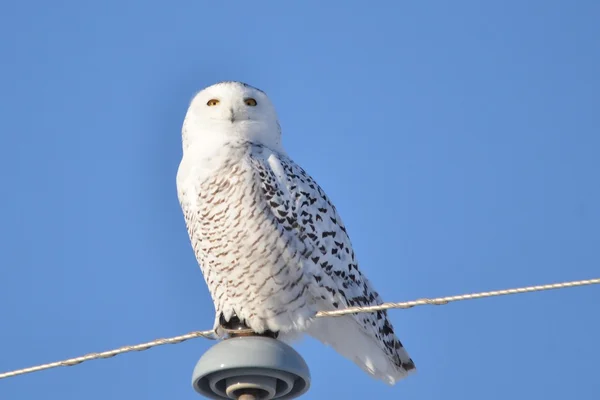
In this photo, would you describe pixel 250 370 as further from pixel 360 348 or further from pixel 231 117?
pixel 231 117

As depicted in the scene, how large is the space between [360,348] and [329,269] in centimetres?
48

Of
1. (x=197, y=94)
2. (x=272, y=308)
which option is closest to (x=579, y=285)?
(x=272, y=308)

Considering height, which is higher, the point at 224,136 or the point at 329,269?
the point at 224,136

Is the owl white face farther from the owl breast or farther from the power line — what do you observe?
the power line

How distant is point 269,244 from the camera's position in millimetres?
5703

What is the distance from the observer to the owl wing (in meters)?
5.84

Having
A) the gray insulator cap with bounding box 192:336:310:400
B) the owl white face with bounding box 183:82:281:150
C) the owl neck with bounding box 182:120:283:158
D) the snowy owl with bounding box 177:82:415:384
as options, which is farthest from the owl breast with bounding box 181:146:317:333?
the gray insulator cap with bounding box 192:336:310:400

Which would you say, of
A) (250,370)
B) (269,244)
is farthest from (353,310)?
(269,244)

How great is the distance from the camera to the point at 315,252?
588 cm

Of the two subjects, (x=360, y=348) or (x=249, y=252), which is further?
(x=360, y=348)

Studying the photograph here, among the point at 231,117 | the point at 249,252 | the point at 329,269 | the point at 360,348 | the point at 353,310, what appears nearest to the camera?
the point at 353,310

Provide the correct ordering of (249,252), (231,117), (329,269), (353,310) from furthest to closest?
(231,117) < (329,269) < (249,252) < (353,310)

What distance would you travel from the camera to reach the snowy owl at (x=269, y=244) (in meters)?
5.72

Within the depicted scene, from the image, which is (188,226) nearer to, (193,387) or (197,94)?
(197,94)
